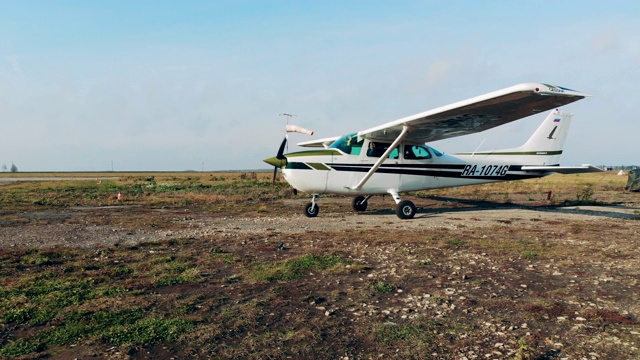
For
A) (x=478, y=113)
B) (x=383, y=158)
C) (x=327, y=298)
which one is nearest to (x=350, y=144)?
(x=383, y=158)

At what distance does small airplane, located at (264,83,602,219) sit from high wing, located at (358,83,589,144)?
2 cm

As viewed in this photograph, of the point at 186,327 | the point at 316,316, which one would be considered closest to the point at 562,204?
the point at 316,316

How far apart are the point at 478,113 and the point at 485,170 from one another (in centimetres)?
464

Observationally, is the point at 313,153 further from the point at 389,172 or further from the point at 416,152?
the point at 416,152

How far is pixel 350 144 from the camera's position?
540 inches

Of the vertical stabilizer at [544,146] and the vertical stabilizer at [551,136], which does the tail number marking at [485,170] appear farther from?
the vertical stabilizer at [551,136]

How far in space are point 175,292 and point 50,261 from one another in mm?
3145

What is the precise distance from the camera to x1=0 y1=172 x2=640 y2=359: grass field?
11.9 feet

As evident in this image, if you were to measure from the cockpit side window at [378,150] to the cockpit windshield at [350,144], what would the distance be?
0.35 m

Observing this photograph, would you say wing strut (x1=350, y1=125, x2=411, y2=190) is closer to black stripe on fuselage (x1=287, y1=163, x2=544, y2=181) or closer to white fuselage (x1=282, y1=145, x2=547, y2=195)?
white fuselage (x1=282, y1=145, x2=547, y2=195)

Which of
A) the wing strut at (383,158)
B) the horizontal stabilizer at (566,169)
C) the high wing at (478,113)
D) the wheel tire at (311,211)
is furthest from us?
the wheel tire at (311,211)

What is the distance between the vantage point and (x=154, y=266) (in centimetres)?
655

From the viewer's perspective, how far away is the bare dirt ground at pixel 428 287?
3.61 m

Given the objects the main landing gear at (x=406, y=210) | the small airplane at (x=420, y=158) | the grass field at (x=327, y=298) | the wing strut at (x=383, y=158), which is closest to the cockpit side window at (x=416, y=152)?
the small airplane at (x=420, y=158)
